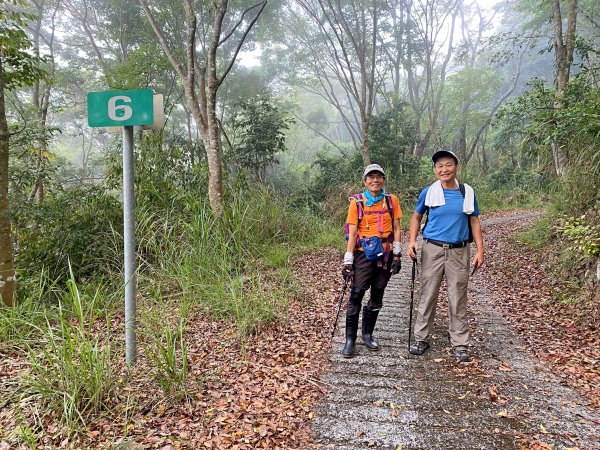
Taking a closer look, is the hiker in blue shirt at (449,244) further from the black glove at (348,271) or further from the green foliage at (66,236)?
the green foliage at (66,236)

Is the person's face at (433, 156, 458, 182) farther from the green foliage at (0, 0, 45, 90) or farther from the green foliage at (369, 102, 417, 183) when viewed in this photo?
the green foliage at (369, 102, 417, 183)

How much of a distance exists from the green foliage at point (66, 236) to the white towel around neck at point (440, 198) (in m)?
4.54

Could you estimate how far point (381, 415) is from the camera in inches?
110

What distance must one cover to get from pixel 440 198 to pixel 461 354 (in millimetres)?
1437

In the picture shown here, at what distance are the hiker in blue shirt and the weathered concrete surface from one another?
0.23 meters

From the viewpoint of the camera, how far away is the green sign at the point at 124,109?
8.78 feet

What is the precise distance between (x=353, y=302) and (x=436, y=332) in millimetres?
1227

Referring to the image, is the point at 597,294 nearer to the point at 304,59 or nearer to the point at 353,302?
the point at 353,302

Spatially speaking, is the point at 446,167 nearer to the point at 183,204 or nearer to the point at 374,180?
the point at 374,180

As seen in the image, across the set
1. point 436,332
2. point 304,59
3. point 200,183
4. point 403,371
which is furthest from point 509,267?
point 304,59

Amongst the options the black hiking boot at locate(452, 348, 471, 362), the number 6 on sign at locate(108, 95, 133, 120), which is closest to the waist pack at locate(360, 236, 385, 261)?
the black hiking boot at locate(452, 348, 471, 362)

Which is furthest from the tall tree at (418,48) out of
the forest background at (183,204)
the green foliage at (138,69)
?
the green foliage at (138,69)

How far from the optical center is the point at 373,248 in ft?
11.5

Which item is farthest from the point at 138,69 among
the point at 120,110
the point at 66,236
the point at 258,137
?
the point at 120,110
